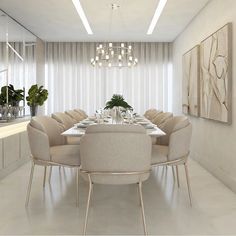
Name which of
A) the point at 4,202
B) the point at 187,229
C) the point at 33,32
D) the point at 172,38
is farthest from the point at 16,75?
the point at 187,229

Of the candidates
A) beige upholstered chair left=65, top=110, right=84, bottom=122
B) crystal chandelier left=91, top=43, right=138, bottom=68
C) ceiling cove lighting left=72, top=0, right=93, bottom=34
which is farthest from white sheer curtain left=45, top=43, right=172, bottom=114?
beige upholstered chair left=65, top=110, right=84, bottom=122

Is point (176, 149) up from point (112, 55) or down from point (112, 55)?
down

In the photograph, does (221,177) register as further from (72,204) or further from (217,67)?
(72,204)

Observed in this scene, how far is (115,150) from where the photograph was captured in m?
2.70

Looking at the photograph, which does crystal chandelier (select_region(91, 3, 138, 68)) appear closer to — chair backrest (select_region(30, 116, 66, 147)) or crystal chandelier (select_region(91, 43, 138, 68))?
crystal chandelier (select_region(91, 43, 138, 68))

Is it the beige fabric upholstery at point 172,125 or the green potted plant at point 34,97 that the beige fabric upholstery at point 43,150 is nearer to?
the beige fabric upholstery at point 172,125

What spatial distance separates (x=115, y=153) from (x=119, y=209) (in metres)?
1.00

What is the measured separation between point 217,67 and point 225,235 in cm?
276

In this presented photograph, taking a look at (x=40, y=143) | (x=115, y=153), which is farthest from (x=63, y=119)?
(x=115, y=153)

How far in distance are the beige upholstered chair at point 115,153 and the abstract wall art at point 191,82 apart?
3.80m

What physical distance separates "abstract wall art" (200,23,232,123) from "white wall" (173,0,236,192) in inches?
4.2

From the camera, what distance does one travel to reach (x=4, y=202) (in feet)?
12.4

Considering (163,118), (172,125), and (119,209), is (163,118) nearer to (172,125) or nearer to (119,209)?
(172,125)

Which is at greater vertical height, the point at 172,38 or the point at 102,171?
the point at 172,38
